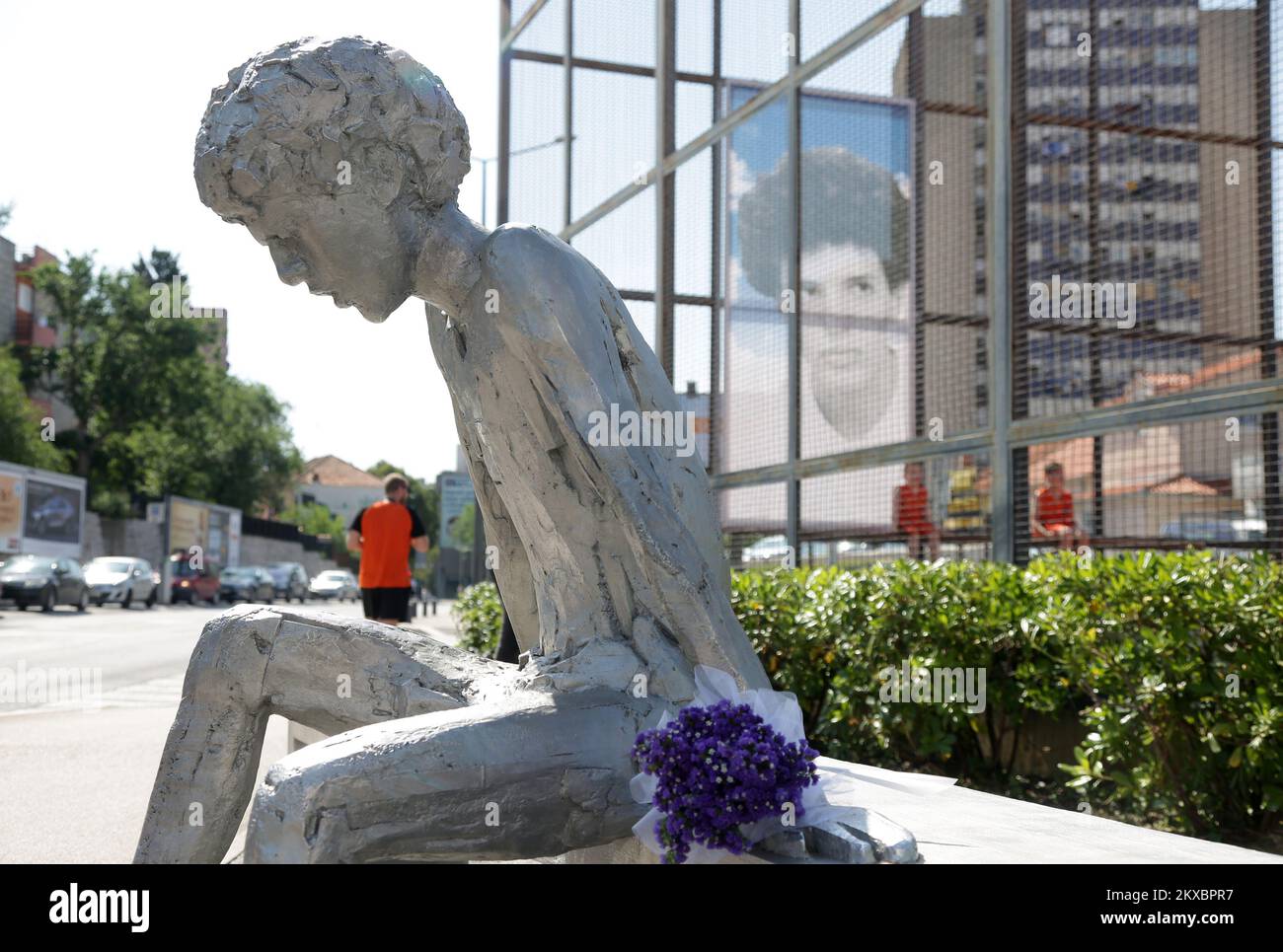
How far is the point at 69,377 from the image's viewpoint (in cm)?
5366

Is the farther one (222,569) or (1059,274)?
(222,569)

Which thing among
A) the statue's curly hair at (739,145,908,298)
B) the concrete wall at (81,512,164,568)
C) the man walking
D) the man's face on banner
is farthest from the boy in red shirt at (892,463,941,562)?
the concrete wall at (81,512,164,568)

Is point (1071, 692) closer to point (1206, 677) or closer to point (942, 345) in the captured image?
point (1206, 677)

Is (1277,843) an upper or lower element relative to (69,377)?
lower

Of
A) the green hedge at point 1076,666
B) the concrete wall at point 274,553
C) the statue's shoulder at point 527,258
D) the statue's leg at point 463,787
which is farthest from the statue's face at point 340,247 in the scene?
the concrete wall at point 274,553

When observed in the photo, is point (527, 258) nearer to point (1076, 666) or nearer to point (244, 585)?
point (1076, 666)

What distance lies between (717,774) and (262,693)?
41.4 inches

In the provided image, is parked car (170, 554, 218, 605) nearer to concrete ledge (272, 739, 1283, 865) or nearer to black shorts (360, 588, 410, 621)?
black shorts (360, 588, 410, 621)

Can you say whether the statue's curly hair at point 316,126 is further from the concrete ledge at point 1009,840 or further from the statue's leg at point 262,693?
the concrete ledge at point 1009,840

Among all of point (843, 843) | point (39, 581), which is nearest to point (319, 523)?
point (39, 581)

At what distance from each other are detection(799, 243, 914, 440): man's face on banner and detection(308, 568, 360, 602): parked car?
157 ft

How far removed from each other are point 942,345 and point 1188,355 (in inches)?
53.8
